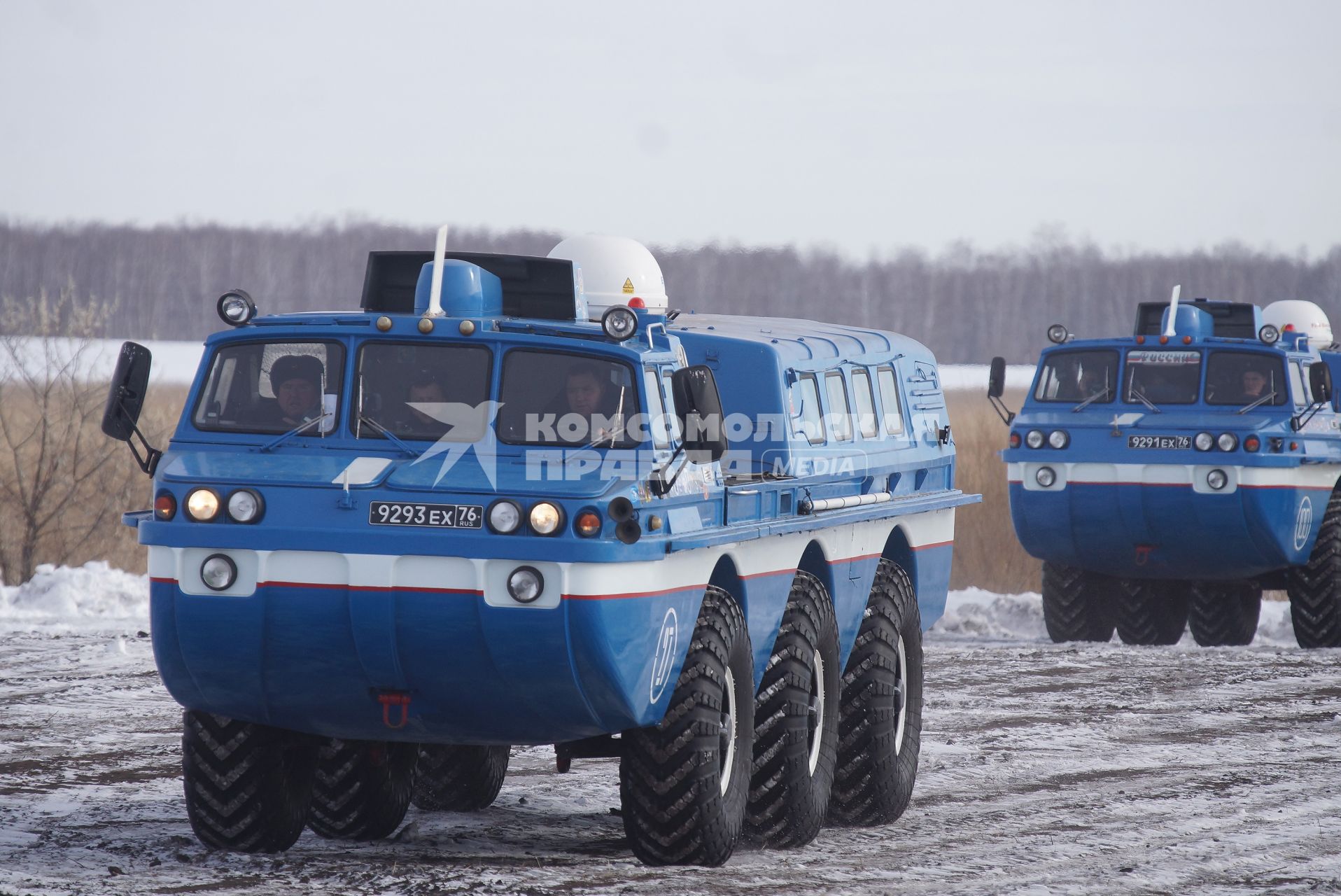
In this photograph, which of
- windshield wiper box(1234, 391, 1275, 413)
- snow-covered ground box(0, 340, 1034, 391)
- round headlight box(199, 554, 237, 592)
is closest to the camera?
round headlight box(199, 554, 237, 592)

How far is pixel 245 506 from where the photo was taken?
7723mm

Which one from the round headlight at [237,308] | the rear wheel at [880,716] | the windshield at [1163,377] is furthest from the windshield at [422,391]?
the windshield at [1163,377]

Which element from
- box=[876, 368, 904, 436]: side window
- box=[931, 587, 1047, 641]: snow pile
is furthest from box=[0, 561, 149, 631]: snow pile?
box=[876, 368, 904, 436]: side window

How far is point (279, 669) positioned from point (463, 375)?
1.39 meters

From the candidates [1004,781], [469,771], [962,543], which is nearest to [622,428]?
[469,771]

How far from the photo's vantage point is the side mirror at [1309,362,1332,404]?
1770cm

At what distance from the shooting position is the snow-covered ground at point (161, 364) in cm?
2241

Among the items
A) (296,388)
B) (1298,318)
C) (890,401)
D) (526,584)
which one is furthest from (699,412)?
(1298,318)

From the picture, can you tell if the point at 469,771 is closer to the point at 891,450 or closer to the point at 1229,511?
the point at 891,450

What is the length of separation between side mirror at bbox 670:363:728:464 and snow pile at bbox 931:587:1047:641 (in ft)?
40.6

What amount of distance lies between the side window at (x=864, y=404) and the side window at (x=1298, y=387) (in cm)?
747

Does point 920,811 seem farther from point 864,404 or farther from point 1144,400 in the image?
point 1144,400

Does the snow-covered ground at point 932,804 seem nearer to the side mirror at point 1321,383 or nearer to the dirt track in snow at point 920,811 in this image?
the dirt track in snow at point 920,811

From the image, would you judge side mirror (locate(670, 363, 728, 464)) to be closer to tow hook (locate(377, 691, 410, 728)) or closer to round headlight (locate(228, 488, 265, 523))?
tow hook (locate(377, 691, 410, 728))
